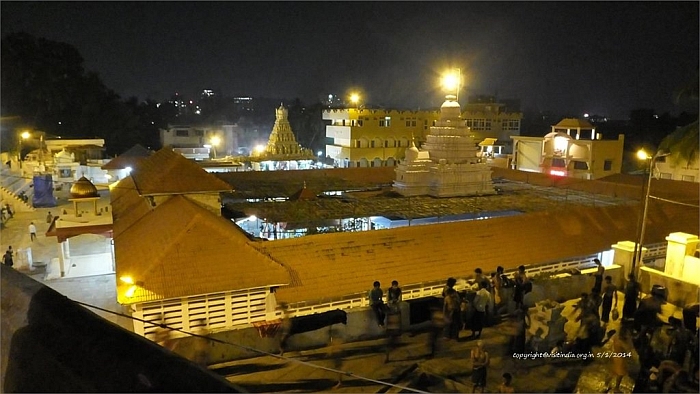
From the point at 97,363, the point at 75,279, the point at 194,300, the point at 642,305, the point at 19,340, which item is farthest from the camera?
the point at 75,279

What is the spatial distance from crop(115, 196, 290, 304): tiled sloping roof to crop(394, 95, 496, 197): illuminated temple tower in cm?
1163

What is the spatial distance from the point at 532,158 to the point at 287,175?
20038 mm

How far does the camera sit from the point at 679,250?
1204cm

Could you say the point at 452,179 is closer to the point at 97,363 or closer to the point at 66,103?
the point at 97,363

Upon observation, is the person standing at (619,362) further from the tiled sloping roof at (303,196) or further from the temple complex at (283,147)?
the temple complex at (283,147)

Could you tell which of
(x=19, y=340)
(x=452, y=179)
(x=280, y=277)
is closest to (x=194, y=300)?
(x=280, y=277)

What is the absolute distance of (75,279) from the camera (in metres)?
14.5

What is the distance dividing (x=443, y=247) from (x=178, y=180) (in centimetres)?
803

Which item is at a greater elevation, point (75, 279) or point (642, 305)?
point (642, 305)

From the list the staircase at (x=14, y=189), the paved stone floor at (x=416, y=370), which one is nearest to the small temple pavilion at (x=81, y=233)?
the paved stone floor at (x=416, y=370)

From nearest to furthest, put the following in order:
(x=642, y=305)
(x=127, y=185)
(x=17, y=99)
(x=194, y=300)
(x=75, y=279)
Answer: (x=642, y=305)
(x=194, y=300)
(x=75, y=279)
(x=127, y=185)
(x=17, y=99)

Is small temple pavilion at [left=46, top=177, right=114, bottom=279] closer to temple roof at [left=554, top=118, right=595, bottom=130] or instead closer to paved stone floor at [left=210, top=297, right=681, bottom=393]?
paved stone floor at [left=210, top=297, right=681, bottom=393]

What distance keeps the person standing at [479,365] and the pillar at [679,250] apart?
706cm

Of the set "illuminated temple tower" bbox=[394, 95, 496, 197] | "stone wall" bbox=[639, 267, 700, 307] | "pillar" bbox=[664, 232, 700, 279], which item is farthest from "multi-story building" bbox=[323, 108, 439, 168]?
"stone wall" bbox=[639, 267, 700, 307]
